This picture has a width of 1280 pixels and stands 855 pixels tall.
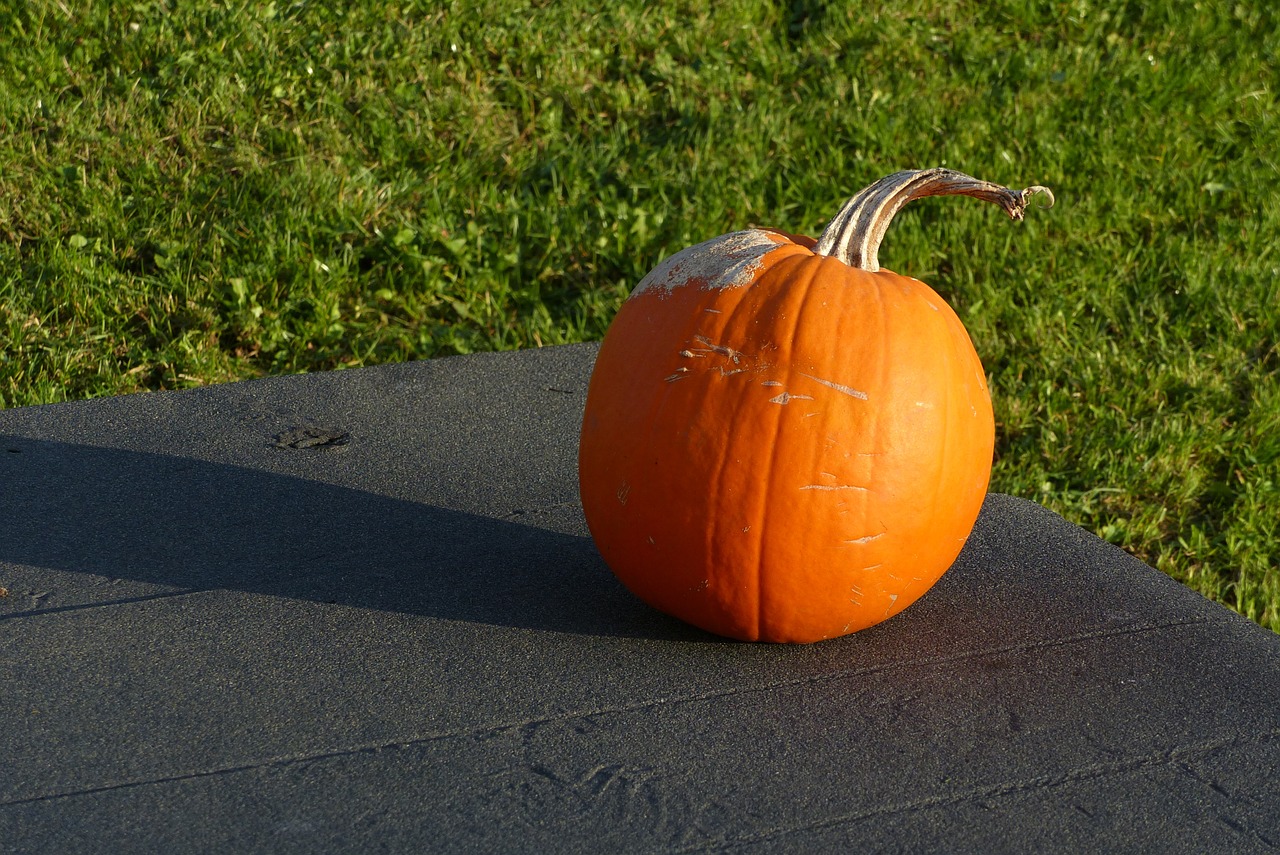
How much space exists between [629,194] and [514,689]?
3.02 metres

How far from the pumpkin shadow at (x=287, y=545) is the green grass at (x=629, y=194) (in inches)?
40.8

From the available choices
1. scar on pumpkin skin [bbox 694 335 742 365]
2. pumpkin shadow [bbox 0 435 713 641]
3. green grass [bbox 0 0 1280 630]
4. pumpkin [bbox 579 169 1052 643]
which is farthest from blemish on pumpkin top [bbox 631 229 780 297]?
green grass [bbox 0 0 1280 630]

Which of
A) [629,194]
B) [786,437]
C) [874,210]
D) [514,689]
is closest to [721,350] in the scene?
[786,437]

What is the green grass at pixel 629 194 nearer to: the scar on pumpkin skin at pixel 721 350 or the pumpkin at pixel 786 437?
the pumpkin at pixel 786 437

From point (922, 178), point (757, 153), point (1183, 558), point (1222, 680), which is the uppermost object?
point (922, 178)

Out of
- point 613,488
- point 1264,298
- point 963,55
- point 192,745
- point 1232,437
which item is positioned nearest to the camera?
point 192,745

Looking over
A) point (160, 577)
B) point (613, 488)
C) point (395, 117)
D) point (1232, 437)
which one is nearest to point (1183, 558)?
point (1232, 437)

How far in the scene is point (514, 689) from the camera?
245 centimetres

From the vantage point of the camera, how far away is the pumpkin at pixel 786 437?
240cm

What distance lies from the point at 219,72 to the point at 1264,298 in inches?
162

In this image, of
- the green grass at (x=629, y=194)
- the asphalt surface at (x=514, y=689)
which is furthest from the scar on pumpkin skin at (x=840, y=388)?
the green grass at (x=629, y=194)

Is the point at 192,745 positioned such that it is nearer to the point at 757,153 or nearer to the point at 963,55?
the point at 757,153

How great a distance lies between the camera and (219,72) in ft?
17.2

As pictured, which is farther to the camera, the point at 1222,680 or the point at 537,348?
the point at 537,348
